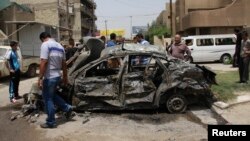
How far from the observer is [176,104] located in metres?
10.0

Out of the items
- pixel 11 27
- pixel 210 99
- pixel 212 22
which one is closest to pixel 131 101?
pixel 210 99

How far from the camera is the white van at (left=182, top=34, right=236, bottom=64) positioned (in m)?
28.1

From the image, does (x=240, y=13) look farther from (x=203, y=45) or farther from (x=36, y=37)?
(x=36, y=37)

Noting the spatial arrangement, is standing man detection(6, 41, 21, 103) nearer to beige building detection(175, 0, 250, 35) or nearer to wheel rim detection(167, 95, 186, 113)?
wheel rim detection(167, 95, 186, 113)

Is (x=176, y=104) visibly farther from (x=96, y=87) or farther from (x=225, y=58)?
(x=225, y=58)

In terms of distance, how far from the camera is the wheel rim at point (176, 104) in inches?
392

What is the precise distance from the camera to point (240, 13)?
41500 mm

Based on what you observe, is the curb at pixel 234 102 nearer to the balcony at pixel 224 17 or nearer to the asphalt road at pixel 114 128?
the asphalt road at pixel 114 128

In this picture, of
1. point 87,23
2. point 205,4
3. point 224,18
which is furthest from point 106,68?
point 87,23

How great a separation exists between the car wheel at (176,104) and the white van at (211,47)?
721 inches

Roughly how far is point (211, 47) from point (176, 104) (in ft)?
61.7

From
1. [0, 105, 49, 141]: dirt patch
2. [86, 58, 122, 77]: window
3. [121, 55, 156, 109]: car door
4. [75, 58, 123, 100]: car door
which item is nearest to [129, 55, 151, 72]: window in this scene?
[86, 58, 122, 77]: window

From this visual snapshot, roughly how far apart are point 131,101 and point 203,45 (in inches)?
748

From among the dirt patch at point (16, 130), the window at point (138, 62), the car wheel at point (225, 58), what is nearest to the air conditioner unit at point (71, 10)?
the car wheel at point (225, 58)
